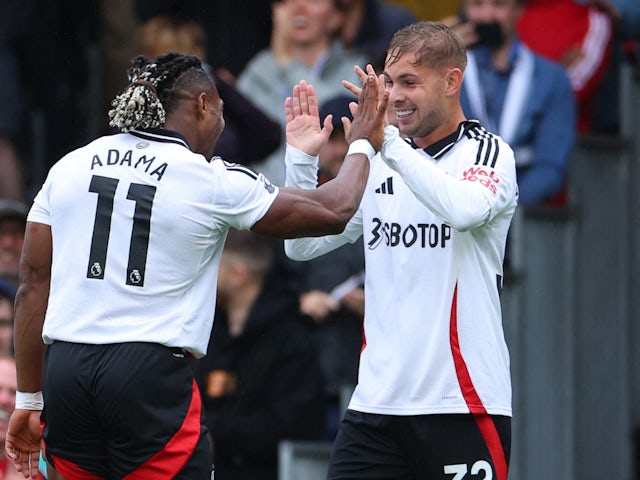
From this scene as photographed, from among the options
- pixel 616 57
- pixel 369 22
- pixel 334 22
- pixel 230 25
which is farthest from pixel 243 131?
pixel 616 57

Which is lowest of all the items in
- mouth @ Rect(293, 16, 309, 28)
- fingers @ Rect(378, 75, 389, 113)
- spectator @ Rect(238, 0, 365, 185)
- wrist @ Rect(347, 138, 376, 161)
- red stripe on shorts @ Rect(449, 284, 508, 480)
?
red stripe on shorts @ Rect(449, 284, 508, 480)

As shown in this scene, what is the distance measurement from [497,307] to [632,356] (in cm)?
445

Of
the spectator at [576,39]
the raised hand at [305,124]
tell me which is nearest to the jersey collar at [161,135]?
the raised hand at [305,124]

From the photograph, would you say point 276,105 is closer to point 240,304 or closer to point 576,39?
point 240,304

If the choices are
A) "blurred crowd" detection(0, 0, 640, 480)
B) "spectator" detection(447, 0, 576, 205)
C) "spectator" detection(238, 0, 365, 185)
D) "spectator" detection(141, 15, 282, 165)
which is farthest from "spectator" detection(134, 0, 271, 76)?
"spectator" detection(447, 0, 576, 205)

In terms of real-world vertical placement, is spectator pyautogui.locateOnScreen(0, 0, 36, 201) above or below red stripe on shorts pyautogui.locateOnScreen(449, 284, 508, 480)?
above

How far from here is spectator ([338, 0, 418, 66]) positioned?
31.6ft

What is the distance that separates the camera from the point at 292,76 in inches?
376

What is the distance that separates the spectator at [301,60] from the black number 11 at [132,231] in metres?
3.97

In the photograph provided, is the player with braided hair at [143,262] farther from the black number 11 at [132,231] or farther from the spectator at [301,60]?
the spectator at [301,60]

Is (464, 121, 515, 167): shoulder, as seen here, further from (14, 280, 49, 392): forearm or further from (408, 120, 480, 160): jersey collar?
(14, 280, 49, 392): forearm

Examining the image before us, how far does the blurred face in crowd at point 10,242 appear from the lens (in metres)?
9.17

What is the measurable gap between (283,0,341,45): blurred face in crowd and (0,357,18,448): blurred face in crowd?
3057 mm

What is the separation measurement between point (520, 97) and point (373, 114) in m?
3.63
